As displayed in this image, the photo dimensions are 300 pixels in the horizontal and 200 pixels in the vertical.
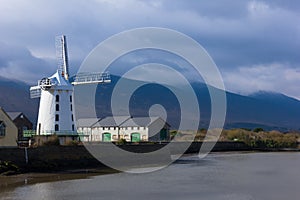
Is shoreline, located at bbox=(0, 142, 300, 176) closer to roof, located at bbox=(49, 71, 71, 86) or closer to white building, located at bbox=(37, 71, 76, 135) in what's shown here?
white building, located at bbox=(37, 71, 76, 135)

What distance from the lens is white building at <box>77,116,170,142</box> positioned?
58875mm

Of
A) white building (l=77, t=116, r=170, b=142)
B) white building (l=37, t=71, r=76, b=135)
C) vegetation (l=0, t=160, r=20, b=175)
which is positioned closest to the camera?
vegetation (l=0, t=160, r=20, b=175)

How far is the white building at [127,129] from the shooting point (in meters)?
58.9

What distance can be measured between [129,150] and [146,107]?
120 metres

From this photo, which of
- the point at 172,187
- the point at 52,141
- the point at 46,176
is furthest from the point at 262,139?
the point at 172,187

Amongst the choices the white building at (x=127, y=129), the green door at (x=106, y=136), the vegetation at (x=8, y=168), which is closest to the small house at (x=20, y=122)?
the white building at (x=127, y=129)

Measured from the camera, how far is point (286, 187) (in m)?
23.8

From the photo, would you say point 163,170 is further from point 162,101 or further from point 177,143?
point 162,101

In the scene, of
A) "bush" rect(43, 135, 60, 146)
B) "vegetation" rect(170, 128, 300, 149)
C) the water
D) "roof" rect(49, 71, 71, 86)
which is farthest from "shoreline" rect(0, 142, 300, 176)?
"vegetation" rect(170, 128, 300, 149)

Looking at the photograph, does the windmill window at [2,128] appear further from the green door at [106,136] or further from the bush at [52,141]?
the green door at [106,136]

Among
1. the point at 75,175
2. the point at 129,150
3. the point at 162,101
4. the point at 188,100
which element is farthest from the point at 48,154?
Answer: the point at 162,101

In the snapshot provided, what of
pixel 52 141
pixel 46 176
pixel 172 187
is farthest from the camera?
pixel 52 141

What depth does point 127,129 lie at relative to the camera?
5938 centimetres

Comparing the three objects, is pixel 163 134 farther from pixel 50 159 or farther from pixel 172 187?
pixel 172 187
